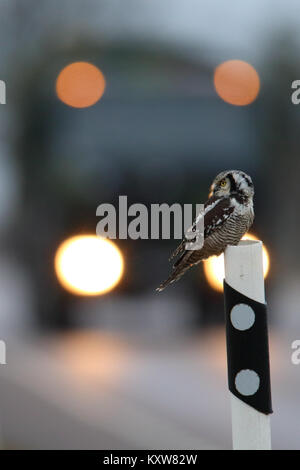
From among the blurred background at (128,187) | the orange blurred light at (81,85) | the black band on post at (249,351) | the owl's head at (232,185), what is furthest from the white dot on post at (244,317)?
the orange blurred light at (81,85)

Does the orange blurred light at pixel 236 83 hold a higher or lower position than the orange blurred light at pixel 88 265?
higher

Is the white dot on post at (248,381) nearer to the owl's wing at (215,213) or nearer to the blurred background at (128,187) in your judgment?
the owl's wing at (215,213)

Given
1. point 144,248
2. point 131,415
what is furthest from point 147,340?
point 131,415

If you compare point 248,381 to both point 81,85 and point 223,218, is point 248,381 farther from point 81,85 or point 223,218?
point 81,85

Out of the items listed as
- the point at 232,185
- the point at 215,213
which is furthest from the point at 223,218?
the point at 232,185
